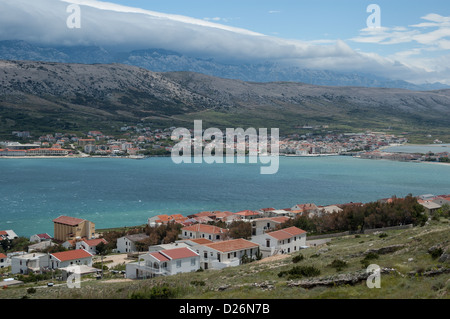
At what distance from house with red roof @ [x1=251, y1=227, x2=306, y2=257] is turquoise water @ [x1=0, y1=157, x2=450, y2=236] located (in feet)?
51.3

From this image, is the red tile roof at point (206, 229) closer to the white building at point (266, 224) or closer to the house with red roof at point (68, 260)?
the white building at point (266, 224)

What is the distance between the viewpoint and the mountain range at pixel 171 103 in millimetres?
111062

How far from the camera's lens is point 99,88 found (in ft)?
456

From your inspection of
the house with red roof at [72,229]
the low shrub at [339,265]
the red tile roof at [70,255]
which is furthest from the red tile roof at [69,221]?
the low shrub at [339,265]

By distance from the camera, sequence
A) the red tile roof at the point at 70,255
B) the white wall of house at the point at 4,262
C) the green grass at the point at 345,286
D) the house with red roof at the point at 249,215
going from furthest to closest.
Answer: the house with red roof at the point at 249,215 < the white wall of house at the point at 4,262 < the red tile roof at the point at 70,255 < the green grass at the point at 345,286

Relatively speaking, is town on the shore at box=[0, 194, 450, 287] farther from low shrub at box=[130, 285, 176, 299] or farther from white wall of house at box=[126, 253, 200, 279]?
low shrub at box=[130, 285, 176, 299]

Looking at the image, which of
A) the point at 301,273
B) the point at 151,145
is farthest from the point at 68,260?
the point at 151,145

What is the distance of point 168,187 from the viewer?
51.7m

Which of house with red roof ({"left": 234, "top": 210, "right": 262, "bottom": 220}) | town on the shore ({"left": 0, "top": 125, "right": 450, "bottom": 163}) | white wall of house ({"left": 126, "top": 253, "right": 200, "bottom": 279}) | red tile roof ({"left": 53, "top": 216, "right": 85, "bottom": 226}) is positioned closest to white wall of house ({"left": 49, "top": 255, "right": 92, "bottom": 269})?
white wall of house ({"left": 126, "top": 253, "right": 200, "bottom": 279})

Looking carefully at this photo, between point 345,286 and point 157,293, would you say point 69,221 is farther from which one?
point 345,286

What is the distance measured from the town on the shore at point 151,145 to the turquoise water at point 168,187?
7017 mm
